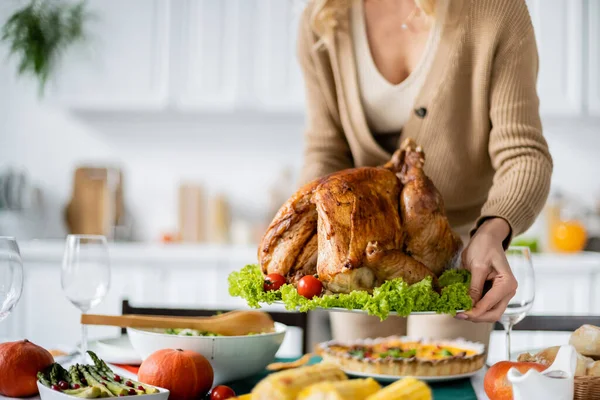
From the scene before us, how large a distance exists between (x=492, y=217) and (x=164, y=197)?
3.15 meters

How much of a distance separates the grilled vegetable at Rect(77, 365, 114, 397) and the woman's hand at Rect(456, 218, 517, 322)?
62 cm

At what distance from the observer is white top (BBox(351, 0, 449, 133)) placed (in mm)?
1901

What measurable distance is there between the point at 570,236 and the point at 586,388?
2.95 meters

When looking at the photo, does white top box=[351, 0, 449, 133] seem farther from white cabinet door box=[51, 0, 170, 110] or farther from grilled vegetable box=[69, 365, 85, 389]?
white cabinet door box=[51, 0, 170, 110]

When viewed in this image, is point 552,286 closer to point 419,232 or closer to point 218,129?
point 218,129

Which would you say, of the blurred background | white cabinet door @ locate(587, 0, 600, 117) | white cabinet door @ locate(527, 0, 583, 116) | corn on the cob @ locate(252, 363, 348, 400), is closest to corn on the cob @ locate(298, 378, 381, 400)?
corn on the cob @ locate(252, 363, 348, 400)

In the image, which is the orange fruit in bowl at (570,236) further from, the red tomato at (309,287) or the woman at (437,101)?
the red tomato at (309,287)

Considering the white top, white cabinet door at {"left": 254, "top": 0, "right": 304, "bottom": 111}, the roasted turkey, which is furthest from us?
white cabinet door at {"left": 254, "top": 0, "right": 304, "bottom": 111}

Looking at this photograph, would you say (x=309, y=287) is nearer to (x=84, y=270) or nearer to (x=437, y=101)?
(x=84, y=270)

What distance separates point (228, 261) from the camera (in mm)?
3732

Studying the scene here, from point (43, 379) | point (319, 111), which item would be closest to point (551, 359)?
point (43, 379)

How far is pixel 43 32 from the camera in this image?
410 cm

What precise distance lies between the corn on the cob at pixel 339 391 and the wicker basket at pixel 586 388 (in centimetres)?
37

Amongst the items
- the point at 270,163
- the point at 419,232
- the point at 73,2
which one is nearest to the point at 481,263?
the point at 419,232
